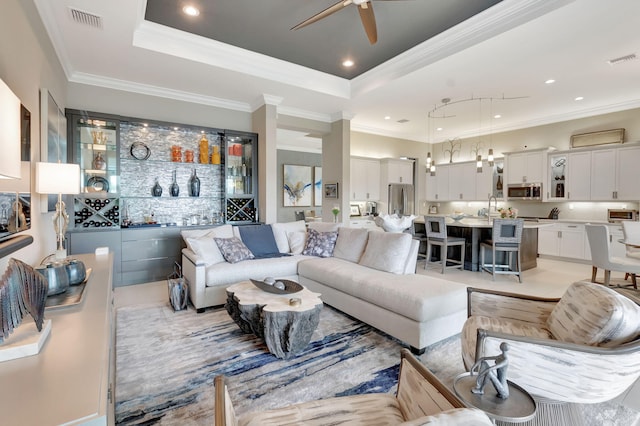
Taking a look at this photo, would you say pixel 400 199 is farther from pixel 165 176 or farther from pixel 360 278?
pixel 165 176

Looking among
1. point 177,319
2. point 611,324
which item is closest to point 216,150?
point 177,319

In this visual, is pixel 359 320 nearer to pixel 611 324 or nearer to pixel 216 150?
pixel 611 324

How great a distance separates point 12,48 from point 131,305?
2.69 metres

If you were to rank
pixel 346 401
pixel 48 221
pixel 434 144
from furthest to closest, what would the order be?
pixel 434 144, pixel 48 221, pixel 346 401

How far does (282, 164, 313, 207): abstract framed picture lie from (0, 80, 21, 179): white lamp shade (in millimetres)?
7639

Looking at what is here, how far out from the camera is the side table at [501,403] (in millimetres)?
1089

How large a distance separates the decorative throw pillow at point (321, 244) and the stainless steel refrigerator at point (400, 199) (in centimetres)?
421

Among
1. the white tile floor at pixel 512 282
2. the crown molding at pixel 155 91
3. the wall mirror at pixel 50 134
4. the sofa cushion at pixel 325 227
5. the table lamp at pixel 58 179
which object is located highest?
the crown molding at pixel 155 91

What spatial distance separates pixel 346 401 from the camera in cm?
121

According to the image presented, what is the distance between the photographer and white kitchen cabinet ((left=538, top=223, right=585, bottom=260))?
6.19 metres

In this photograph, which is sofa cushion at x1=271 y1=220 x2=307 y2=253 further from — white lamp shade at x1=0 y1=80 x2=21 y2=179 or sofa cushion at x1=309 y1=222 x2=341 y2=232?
white lamp shade at x1=0 y1=80 x2=21 y2=179

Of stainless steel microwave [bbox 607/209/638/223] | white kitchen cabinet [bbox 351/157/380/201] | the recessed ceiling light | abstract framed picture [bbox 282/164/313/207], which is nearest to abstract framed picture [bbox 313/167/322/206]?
abstract framed picture [bbox 282/164/313/207]

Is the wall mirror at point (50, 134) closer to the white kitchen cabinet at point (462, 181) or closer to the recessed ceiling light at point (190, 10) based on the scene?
the recessed ceiling light at point (190, 10)

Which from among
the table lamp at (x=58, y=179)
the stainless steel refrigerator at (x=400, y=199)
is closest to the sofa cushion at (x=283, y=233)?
the table lamp at (x=58, y=179)
